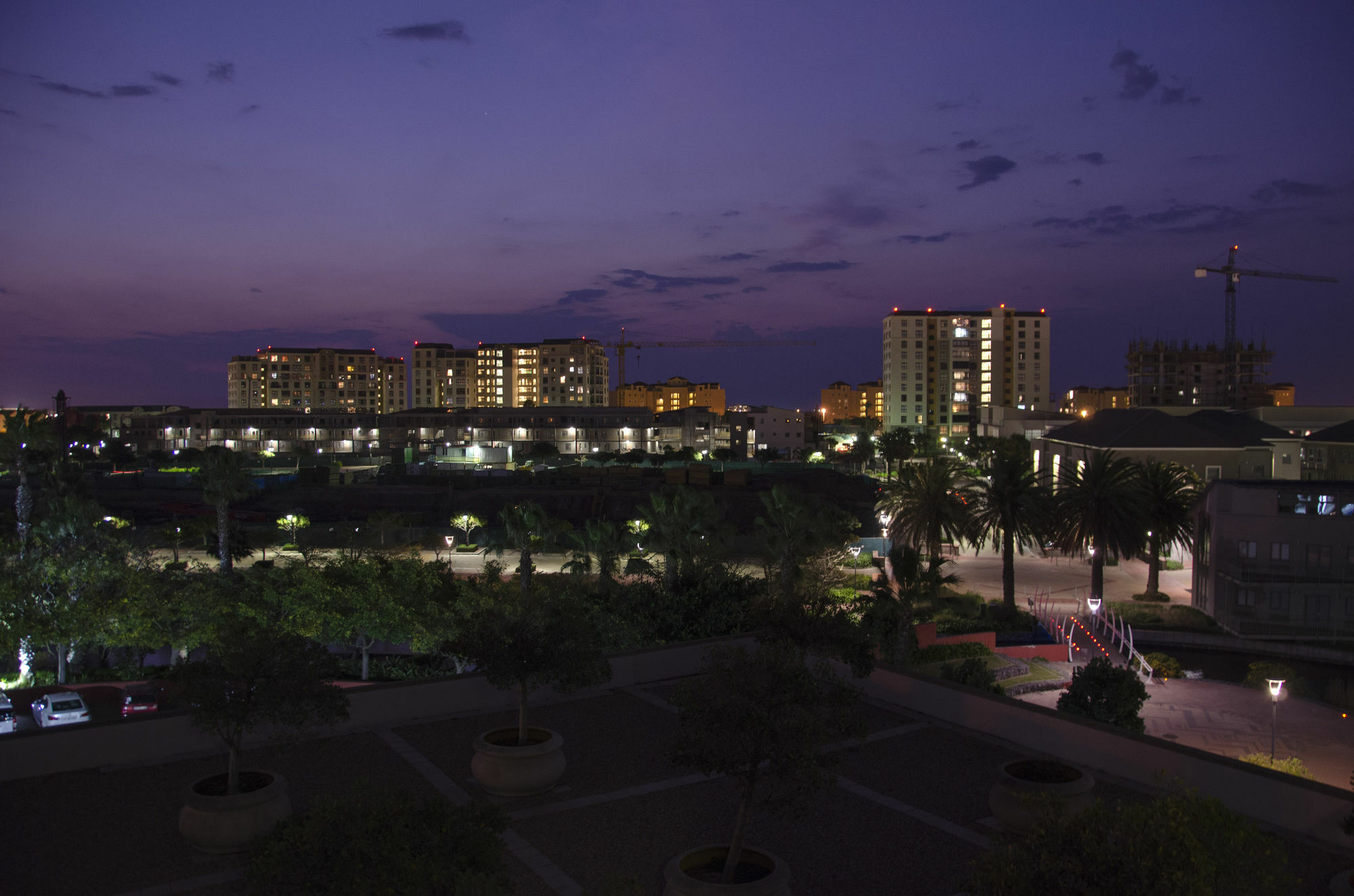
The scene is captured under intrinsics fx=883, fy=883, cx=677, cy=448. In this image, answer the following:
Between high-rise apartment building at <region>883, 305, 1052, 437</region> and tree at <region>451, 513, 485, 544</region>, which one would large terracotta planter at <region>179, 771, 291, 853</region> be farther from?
high-rise apartment building at <region>883, 305, 1052, 437</region>

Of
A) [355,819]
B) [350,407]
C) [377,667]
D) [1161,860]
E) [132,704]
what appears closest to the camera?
[1161,860]

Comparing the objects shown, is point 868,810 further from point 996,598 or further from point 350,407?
point 350,407

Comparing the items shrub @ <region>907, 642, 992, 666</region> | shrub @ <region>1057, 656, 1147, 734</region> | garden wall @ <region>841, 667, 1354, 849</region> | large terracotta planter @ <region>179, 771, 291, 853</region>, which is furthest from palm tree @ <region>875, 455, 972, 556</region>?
large terracotta planter @ <region>179, 771, 291, 853</region>

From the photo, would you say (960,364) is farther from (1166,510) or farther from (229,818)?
(229,818)

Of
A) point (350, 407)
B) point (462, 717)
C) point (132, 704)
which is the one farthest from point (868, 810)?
point (350, 407)

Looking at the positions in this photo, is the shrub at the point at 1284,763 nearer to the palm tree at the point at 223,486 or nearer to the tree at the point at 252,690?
the tree at the point at 252,690

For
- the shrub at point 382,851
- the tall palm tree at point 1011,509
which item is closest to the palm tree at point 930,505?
the tall palm tree at point 1011,509

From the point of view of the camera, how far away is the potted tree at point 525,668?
1088 centimetres

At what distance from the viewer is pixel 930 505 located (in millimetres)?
32688

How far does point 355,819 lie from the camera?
6188 millimetres

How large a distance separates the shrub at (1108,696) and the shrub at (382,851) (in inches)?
501

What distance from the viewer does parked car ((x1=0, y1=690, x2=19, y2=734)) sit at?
1727cm

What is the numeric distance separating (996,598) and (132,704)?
2904 cm

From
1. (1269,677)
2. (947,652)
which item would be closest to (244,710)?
(947,652)
